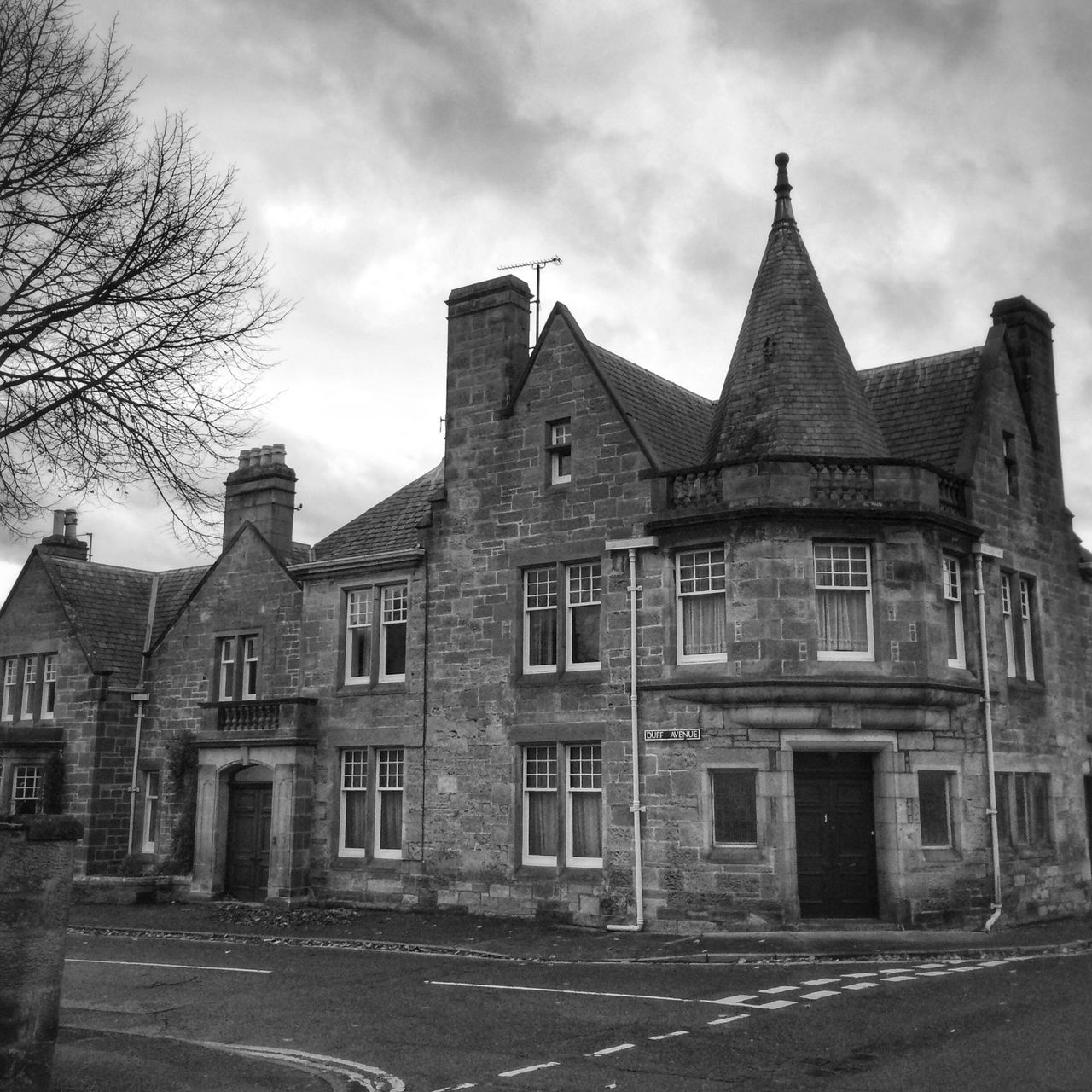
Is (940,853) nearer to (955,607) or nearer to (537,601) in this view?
(955,607)

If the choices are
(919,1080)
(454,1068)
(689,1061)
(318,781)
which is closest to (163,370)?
(454,1068)

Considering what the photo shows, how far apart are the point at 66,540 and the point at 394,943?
2080 cm

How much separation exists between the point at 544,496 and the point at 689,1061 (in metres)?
14.5

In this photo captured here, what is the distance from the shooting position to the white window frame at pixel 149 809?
31.5 meters

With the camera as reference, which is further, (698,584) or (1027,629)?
(1027,629)

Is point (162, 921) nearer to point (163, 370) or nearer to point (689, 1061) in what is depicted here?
point (163, 370)

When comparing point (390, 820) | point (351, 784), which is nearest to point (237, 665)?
point (351, 784)

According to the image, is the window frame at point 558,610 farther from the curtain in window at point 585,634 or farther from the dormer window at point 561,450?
the dormer window at point 561,450

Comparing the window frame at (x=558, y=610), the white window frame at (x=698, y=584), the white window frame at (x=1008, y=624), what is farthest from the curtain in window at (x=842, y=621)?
the white window frame at (x=1008, y=624)

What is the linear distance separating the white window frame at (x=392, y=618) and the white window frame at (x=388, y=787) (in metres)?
1.60

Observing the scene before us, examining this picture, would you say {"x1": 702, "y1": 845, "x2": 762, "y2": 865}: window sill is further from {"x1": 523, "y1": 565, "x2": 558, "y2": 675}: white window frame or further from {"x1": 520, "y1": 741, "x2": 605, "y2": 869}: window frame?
{"x1": 523, "y1": 565, "x2": 558, "y2": 675}: white window frame

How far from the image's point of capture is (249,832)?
2831 cm

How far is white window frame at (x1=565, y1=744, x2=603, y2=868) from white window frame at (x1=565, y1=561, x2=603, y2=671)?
62.2 inches

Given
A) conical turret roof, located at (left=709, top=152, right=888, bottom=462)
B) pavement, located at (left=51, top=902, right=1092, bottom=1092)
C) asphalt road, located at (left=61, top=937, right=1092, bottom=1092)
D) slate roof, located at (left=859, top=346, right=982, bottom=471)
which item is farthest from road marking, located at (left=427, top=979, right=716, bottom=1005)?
slate roof, located at (left=859, top=346, right=982, bottom=471)
